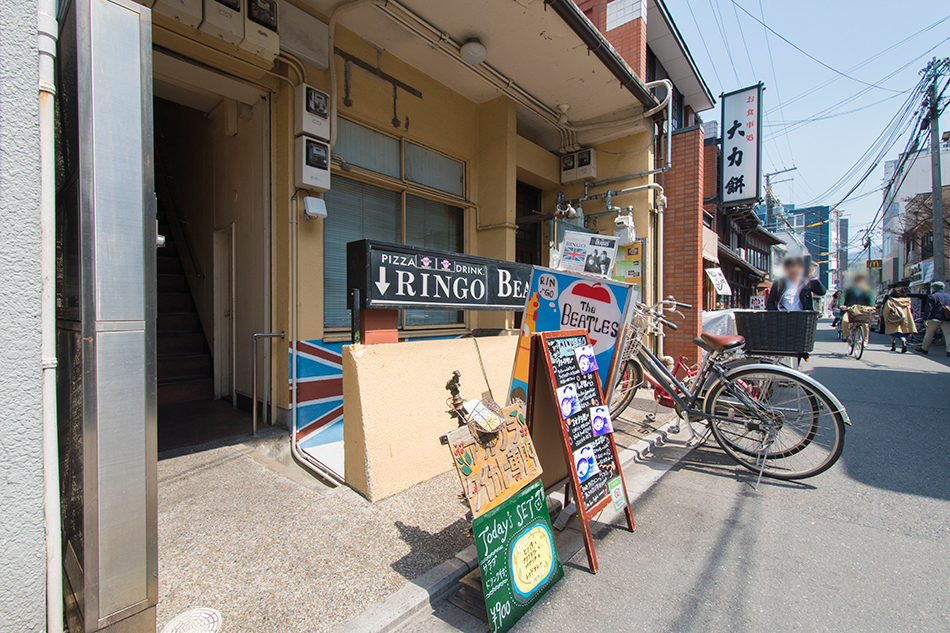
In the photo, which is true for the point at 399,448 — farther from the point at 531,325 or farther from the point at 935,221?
the point at 935,221

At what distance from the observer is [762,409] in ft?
12.3

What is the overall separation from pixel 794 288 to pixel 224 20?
667 cm

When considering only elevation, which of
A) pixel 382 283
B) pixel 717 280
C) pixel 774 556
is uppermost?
pixel 717 280

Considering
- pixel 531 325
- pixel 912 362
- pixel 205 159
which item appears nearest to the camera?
pixel 531 325

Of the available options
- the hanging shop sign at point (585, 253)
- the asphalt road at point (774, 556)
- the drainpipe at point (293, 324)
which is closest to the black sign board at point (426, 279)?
the drainpipe at point (293, 324)

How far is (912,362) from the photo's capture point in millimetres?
10539

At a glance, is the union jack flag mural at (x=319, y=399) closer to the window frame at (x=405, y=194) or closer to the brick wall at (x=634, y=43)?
the window frame at (x=405, y=194)

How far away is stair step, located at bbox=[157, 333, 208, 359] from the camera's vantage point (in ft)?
19.9

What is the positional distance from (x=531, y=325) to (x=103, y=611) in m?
3.06

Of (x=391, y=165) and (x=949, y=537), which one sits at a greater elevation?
(x=391, y=165)

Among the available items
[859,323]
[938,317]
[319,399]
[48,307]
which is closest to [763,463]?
[319,399]

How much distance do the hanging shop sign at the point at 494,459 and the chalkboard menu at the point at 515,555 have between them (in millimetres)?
56

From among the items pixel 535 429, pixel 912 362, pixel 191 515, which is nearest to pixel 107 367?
pixel 191 515

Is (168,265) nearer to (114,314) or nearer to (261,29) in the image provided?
(261,29)
